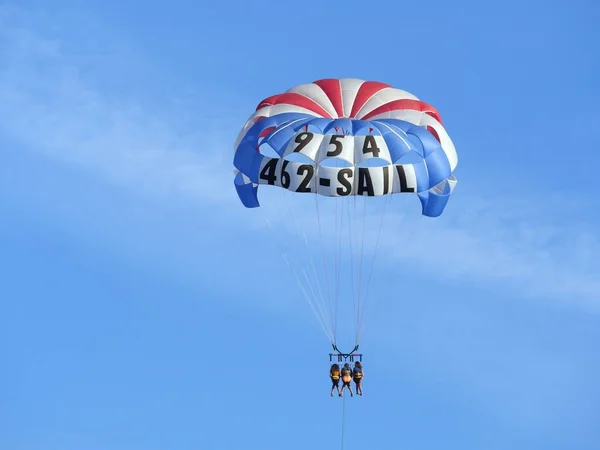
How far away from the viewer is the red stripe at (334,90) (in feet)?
123

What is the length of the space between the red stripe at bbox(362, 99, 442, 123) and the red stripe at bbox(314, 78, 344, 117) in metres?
0.78

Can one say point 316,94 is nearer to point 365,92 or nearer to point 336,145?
point 365,92

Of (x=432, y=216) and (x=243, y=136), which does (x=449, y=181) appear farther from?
(x=243, y=136)

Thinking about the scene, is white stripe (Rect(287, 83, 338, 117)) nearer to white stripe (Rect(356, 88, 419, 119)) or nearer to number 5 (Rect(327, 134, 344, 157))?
white stripe (Rect(356, 88, 419, 119))

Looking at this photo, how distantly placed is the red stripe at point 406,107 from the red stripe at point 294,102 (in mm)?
1252

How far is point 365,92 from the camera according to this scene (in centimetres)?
3788

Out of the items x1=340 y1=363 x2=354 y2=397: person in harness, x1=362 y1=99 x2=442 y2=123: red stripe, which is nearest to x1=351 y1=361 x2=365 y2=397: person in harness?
x1=340 y1=363 x2=354 y2=397: person in harness

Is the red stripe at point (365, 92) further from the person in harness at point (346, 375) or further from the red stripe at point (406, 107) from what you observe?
the person in harness at point (346, 375)

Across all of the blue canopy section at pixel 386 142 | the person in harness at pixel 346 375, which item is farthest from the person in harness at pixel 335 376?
the blue canopy section at pixel 386 142

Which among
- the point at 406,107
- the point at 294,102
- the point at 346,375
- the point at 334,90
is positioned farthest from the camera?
the point at 334,90

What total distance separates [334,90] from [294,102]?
1.19 metres

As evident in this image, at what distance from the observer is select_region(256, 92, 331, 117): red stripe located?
37375 mm

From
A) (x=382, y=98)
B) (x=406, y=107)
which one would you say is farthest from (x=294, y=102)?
(x=406, y=107)

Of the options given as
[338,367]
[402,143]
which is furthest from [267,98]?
[338,367]
